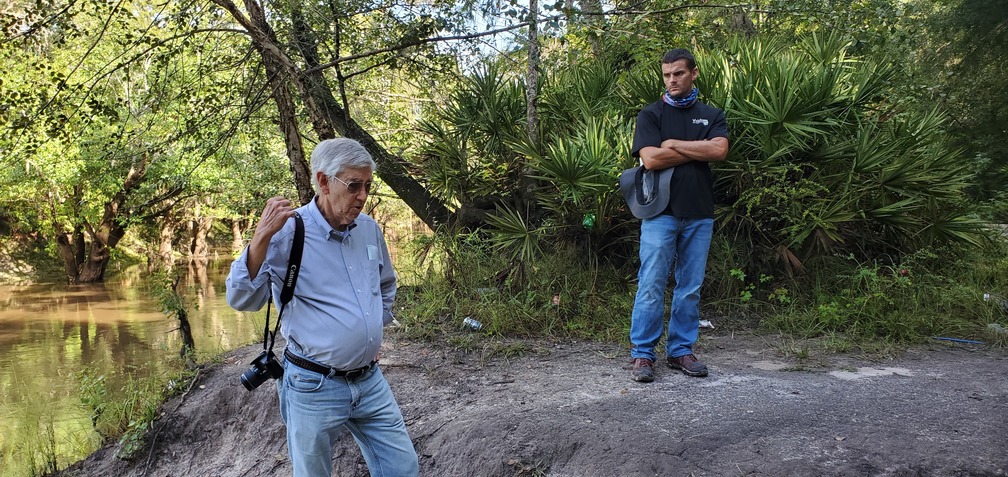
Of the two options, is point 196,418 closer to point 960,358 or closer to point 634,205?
point 634,205

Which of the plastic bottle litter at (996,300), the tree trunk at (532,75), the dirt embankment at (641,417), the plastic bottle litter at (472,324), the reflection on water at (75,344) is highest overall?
the tree trunk at (532,75)

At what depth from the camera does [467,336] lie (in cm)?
570

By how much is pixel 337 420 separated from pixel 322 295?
455 mm

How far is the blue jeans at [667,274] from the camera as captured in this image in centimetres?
418

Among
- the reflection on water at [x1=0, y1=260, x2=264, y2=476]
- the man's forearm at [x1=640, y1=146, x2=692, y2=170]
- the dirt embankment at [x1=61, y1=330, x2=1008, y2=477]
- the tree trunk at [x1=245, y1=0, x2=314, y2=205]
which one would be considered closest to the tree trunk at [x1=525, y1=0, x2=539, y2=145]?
the man's forearm at [x1=640, y1=146, x2=692, y2=170]

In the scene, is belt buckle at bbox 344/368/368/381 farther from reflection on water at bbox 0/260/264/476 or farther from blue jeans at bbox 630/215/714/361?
reflection on water at bbox 0/260/264/476

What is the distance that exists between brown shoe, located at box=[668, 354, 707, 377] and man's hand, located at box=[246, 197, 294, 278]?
2.99 meters

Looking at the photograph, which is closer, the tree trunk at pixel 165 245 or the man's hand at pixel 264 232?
the man's hand at pixel 264 232

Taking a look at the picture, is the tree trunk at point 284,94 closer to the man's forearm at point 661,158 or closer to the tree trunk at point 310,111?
the tree trunk at point 310,111

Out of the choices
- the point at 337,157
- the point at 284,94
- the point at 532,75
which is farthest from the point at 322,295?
the point at 284,94

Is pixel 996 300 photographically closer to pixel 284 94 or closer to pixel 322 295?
pixel 322 295

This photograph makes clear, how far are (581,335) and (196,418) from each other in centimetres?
322

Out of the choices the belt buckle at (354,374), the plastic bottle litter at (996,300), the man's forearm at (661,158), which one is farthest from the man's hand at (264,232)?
the plastic bottle litter at (996,300)

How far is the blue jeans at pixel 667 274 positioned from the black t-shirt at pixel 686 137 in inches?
4.0
